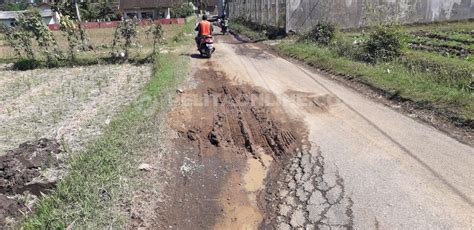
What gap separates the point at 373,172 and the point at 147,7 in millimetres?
56848

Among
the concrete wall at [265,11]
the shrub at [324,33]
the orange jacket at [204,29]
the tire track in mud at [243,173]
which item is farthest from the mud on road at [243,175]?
the concrete wall at [265,11]

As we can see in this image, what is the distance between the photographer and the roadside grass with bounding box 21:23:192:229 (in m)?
3.93

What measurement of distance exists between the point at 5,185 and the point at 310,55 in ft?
36.2

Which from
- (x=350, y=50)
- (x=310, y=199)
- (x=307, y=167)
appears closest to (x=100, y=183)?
(x=310, y=199)

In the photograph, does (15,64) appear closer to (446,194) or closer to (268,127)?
(268,127)

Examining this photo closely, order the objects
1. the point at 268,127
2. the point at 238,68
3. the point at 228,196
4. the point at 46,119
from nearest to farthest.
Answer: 1. the point at 228,196
2. the point at 268,127
3. the point at 46,119
4. the point at 238,68

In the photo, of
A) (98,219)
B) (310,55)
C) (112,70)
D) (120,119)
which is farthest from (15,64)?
(98,219)

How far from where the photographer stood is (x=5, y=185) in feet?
15.4

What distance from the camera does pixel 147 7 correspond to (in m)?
57.2

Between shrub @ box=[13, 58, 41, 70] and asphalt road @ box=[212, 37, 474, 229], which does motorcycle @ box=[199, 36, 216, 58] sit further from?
asphalt road @ box=[212, 37, 474, 229]

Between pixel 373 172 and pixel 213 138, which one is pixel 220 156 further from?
pixel 373 172

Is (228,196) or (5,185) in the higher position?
(5,185)

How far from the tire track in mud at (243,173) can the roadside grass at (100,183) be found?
19.4 inches

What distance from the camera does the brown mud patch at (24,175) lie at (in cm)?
422
